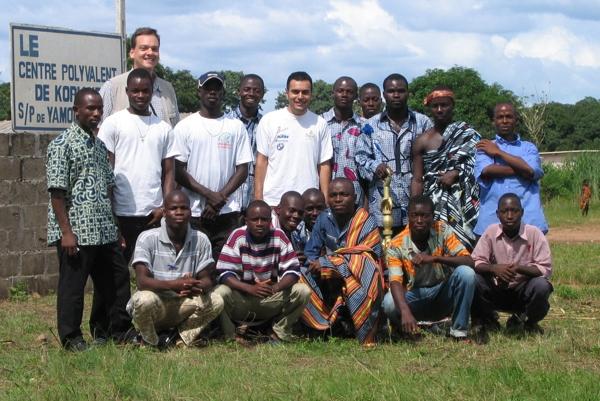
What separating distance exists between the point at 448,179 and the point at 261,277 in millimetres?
1667

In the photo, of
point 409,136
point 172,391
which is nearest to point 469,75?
point 409,136

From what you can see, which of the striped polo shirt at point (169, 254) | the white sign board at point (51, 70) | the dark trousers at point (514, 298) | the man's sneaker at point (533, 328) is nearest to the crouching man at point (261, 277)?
the striped polo shirt at point (169, 254)

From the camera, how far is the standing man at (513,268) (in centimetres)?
700

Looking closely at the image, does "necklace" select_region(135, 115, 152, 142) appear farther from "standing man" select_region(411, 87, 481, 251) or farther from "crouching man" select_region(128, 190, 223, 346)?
"standing man" select_region(411, 87, 481, 251)

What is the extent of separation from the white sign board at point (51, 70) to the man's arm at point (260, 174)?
3.51 m

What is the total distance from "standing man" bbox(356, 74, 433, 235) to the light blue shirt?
571 millimetres

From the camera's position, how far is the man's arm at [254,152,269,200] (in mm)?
7715

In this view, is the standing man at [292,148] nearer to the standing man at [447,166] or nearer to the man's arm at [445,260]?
the standing man at [447,166]

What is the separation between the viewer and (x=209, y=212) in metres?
7.41

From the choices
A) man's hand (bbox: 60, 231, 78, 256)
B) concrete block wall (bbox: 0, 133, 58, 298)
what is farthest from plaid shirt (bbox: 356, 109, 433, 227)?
concrete block wall (bbox: 0, 133, 58, 298)

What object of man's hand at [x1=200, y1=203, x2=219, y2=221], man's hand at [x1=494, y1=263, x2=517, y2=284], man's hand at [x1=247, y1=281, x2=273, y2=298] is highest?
man's hand at [x1=200, y1=203, x2=219, y2=221]

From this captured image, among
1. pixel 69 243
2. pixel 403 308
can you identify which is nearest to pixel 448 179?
pixel 403 308

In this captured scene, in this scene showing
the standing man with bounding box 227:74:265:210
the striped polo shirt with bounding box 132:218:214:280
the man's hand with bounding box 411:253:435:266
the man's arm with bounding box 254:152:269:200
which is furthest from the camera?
the standing man with bounding box 227:74:265:210

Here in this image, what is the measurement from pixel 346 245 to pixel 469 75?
37.2 metres
